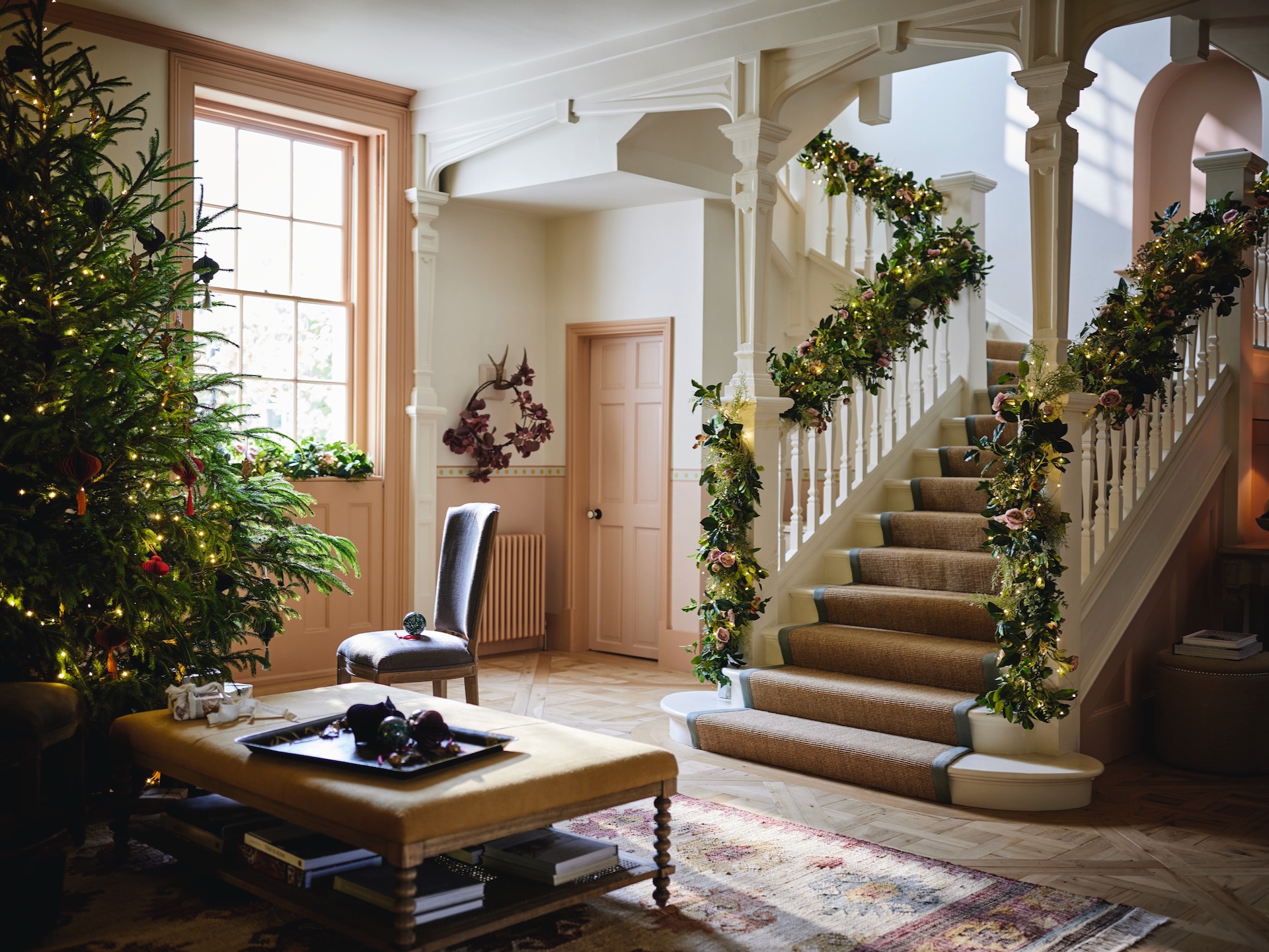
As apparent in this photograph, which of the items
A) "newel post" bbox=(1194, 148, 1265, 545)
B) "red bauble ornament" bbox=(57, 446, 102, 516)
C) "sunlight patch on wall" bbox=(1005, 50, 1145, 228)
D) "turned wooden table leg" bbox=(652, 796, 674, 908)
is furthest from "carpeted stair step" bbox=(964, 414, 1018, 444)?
"red bauble ornament" bbox=(57, 446, 102, 516)

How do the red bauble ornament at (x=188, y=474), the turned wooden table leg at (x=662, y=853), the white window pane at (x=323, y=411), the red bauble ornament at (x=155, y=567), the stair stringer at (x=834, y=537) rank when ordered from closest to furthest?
the turned wooden table leg at (x=662, y=853)
the red bauble ornament at (x=155, y=567)
the red bauble ornament at (x=188, y=474)
the stair stringer at (x=834, y=537)
the white window pane at (x=323, y=411)

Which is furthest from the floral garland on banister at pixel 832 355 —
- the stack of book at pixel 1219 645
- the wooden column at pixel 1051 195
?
the stack of book at pixel 1219 645

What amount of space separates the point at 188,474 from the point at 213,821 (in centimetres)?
132

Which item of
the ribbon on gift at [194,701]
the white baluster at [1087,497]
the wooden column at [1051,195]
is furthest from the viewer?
the white baluster at [1087,497]

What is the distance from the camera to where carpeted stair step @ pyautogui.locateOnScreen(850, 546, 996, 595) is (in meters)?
5.11

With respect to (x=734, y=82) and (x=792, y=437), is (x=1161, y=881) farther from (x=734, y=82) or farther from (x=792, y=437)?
(x=734, y=82)

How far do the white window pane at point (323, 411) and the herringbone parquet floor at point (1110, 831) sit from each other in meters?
2.28

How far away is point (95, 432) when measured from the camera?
3.79 metres

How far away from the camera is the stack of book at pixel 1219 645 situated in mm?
4672

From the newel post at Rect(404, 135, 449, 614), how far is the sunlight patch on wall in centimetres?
401

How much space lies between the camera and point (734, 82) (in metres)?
5.15

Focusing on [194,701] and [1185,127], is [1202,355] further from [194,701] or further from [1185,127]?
[194,701]

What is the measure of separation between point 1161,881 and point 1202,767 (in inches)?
56.4

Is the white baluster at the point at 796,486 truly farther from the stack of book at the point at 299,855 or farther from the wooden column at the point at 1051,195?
the stack of book at the point at 299,855
